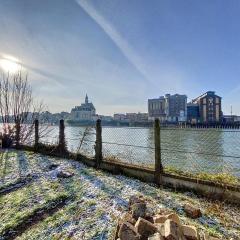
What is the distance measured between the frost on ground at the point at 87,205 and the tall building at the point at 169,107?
125m

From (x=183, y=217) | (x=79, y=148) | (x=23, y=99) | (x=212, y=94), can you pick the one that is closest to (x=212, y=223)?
(x=183, y=217)

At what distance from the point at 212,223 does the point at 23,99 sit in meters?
10.8

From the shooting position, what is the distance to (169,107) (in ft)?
449

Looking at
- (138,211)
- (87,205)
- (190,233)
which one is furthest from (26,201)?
(190,233)

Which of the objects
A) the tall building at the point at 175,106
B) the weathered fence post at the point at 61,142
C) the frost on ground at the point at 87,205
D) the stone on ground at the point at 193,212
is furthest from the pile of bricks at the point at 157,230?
the tall building at the point at 175,106

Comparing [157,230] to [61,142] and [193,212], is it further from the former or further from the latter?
[61,142]

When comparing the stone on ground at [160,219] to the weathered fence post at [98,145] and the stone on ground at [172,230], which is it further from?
the weathered fence post at [98,145]

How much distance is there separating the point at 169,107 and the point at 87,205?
444 feet

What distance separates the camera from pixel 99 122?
304 inches

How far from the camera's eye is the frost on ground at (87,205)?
146 inches

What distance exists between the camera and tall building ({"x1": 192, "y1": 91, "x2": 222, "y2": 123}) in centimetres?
12331

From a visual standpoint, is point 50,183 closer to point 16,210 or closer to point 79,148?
point 16,210

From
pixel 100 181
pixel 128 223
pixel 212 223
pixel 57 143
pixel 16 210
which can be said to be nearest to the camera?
pixel 128 223

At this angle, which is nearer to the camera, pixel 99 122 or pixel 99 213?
pixel 99 213
